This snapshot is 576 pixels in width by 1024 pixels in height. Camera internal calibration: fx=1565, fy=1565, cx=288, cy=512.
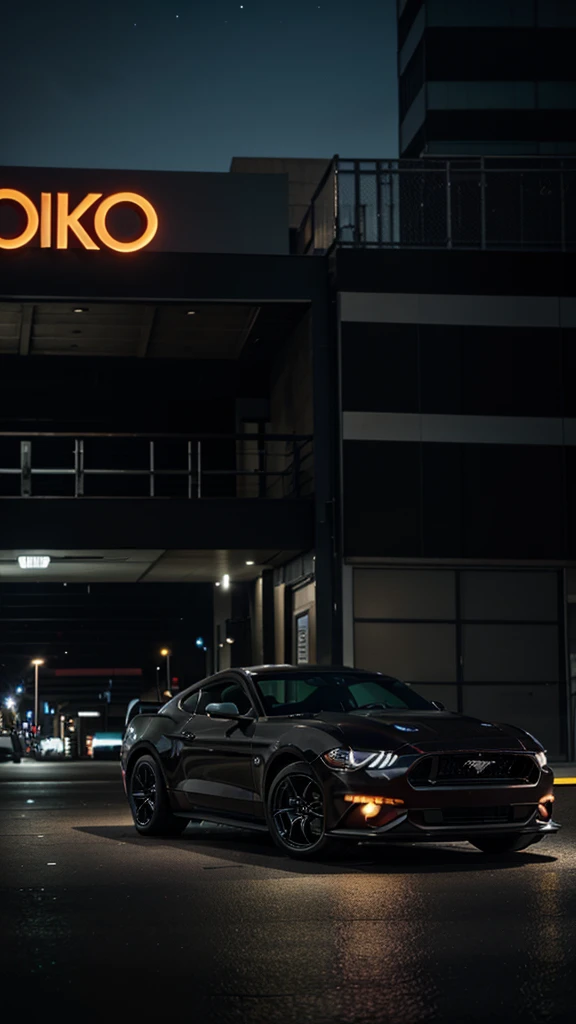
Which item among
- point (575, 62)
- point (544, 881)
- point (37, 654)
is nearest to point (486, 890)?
point (544, 881)

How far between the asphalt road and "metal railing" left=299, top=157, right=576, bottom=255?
54.4 feet

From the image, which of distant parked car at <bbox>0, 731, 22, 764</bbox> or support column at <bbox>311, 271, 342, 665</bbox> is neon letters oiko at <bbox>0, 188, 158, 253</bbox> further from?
distant parked car at <bbox>0, 731, 22, 764</bbox>

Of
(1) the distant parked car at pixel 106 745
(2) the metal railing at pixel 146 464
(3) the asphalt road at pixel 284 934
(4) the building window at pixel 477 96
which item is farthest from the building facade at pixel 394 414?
(1) the distant parked car at pixel 106 745

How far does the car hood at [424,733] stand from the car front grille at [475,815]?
1.37 ft

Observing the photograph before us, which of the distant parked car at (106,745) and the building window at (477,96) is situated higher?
the building window at (477,96)

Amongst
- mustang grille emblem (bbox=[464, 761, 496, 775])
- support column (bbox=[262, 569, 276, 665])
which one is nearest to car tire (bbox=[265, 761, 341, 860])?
mustang grille emblem (bbox=[464, 761, 496, 775])

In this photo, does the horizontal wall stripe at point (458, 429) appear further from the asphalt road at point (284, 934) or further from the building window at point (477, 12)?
the building window at point (477, 12)

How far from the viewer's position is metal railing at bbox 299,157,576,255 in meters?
27.0

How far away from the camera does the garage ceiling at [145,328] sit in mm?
28609

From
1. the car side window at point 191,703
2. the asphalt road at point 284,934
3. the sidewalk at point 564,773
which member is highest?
the car side window at point 191,703

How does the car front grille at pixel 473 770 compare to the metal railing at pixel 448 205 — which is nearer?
the car front grille at pixel 473 770

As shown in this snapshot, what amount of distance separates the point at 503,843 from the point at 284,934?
13.7 ft

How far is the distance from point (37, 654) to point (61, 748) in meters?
43.1

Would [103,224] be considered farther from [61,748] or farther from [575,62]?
[61,748]
